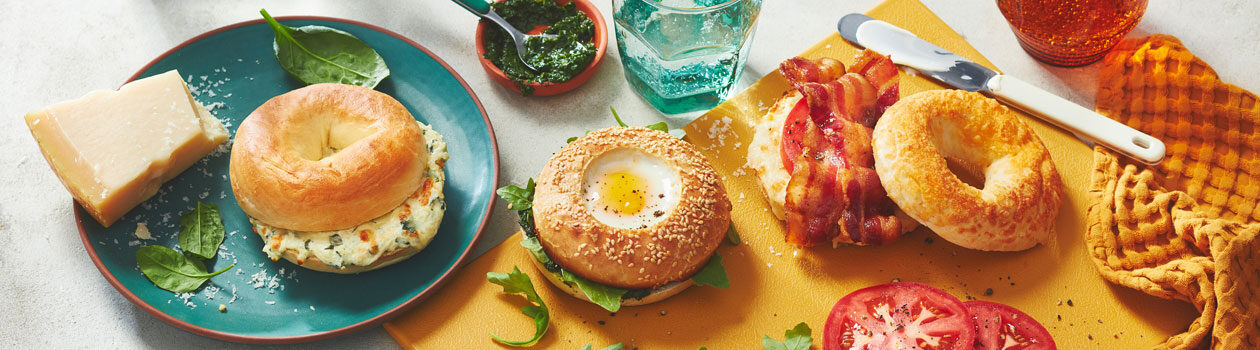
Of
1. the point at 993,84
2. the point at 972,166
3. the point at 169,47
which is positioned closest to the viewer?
the point at 972,166

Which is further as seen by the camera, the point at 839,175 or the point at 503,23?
the point at 503,23

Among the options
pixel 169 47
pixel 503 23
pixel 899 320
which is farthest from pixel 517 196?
pixel 169 47

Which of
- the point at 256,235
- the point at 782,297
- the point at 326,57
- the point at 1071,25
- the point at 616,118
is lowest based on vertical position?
the point at 782,297

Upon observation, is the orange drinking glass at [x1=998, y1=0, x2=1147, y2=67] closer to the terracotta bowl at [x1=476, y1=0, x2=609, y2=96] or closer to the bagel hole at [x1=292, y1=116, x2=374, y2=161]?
the terracotta bowl at [x1=476, y1=0, x2=609, y2=96]

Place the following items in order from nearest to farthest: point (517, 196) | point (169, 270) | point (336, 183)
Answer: point (336, 183) < point (169, 270) < point (517, 196)

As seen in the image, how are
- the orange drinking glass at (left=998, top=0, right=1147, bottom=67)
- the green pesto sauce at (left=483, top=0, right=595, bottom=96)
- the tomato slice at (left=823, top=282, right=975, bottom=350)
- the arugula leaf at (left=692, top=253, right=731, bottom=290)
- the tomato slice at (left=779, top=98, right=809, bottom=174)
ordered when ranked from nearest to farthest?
the tomato slice at (left=823, top=282, right=975, bottom=350), the arugula leaf at (left=692, top=253, right=731, bottom=290), the tomato slice at (left=779, top=98, right=809, bottom=174), the orange drinking glass at (left=998, top=0, right=1147, bottom=67), the green pesto sauce at (left=483, top=0, right=595, bottom=96)

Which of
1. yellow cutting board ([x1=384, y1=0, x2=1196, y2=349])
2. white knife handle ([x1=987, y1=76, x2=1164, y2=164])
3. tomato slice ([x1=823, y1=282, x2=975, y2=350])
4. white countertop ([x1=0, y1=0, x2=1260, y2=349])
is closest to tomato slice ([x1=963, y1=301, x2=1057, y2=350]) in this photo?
tomato slice ([x1=823, y1=282, x2=975, y2=350])

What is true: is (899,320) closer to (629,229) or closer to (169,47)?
(629,229)

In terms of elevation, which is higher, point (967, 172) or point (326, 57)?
point (326, 57)
